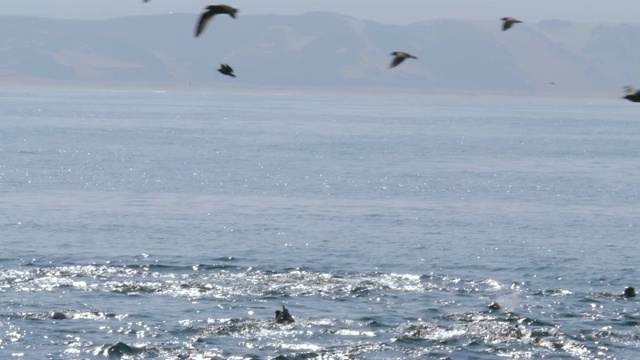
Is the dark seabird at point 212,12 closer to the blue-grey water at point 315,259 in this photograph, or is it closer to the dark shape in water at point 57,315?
the blue-grey water at point 315,259

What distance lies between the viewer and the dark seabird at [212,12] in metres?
22.8

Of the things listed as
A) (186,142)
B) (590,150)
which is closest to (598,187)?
(590,150)

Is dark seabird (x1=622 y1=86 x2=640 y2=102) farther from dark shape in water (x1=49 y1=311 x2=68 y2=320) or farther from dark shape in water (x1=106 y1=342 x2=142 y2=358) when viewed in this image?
dark shape in water (x1=49 y1=311 x2=68 y2=320)

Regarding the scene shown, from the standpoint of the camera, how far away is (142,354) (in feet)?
115

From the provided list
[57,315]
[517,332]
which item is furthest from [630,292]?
[57,315]

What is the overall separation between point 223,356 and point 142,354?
7.29 ft

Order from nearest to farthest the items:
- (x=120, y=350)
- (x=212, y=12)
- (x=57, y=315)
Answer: (x=212, y=12), (x=120, y=350), (x=57, y=315)

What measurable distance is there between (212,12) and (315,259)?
31.4 meters

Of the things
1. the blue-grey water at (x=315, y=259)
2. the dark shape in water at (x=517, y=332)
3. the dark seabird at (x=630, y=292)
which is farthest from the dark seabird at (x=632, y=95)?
the dark seabird at (x=630, y=292)

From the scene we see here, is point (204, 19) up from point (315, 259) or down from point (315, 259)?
up

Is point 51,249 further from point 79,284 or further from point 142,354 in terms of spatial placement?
point 142,354

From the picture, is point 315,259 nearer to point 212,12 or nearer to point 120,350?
point 120,350

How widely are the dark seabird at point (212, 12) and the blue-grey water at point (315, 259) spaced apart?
1342cm

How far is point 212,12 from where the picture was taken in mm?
23734
